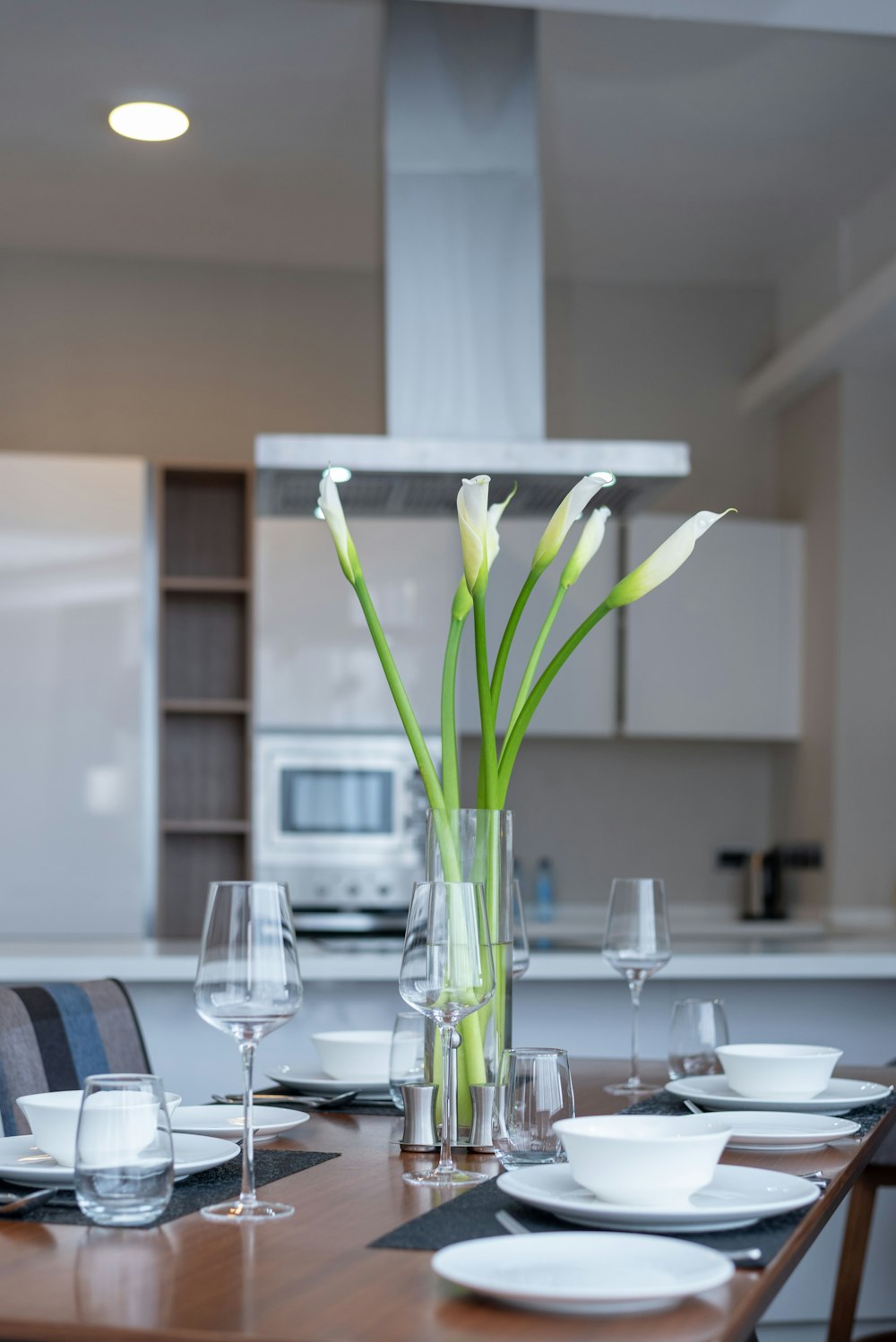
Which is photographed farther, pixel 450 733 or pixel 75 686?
pixel 75 686

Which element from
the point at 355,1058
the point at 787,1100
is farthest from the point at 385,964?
the point at 787,1100

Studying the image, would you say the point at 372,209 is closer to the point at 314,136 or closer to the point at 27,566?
the point at 314,136

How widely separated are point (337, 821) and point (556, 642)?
33.4 inches

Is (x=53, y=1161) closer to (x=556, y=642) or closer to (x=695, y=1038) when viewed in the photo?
(x=695, y=1038)

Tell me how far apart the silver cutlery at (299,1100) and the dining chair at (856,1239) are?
1073 millimetres

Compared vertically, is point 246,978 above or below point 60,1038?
above

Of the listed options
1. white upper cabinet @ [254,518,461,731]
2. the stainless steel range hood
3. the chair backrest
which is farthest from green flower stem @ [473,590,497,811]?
white upper cabinet @ [254,518,461,731]

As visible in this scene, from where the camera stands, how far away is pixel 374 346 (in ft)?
16.2

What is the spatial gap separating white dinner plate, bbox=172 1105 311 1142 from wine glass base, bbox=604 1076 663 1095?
1.41 ft

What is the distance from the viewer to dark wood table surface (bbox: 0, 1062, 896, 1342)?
0.84 meters

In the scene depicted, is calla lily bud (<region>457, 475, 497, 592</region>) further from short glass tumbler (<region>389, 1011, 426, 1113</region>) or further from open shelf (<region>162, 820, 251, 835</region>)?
open shelf (<region>162, 820, 251, 835</region>)

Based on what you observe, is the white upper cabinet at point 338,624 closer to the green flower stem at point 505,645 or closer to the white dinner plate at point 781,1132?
the green flower stem at point 505,645

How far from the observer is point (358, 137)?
4.00 m

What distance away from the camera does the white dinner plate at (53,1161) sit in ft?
3.92
